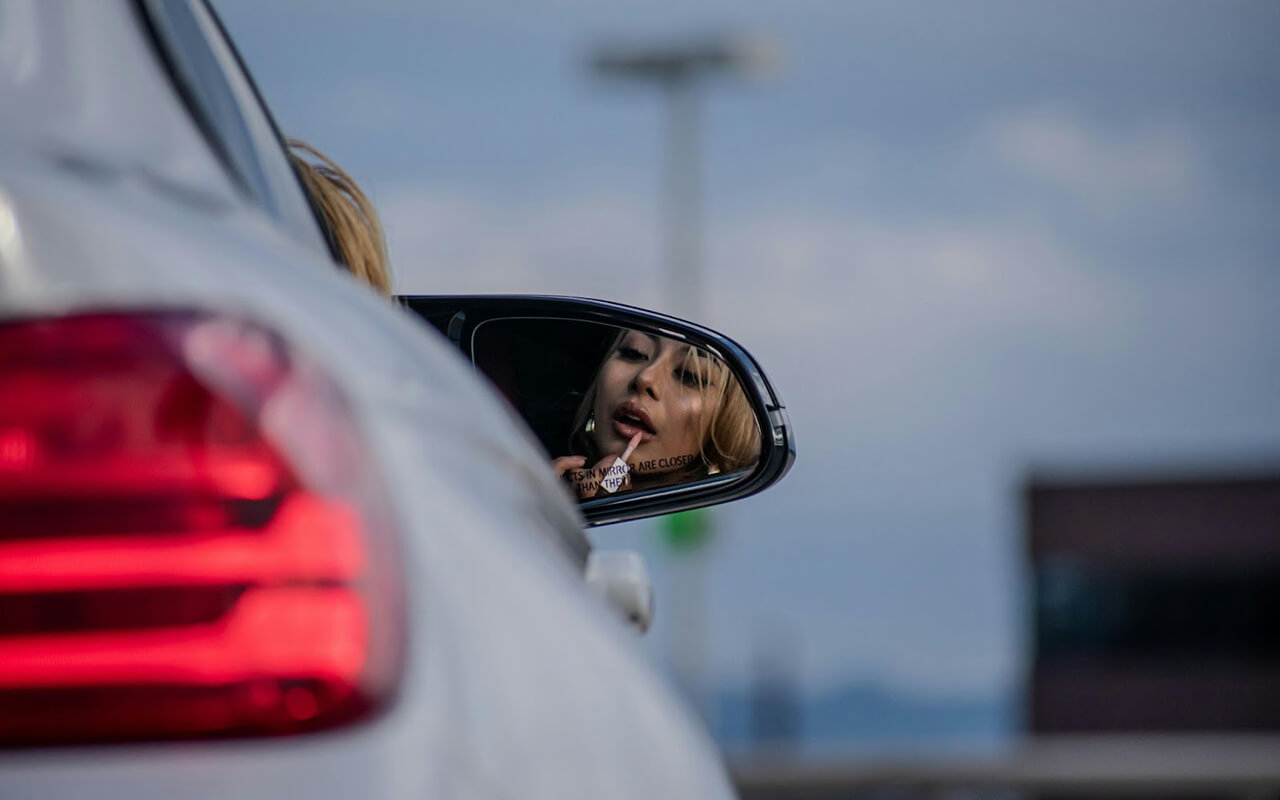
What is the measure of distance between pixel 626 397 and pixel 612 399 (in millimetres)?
17

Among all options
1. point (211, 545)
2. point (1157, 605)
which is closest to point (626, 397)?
point (211, 545)

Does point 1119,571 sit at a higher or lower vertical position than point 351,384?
lower

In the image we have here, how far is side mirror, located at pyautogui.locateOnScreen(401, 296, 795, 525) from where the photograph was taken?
2023mm

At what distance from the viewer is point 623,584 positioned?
1474mm

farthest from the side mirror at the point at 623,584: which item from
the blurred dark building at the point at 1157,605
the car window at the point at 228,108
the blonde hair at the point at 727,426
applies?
the blurred dark building at the point at 1157,605

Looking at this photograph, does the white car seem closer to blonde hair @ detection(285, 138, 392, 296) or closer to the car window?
the car window

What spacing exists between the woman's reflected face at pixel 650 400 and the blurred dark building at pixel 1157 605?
44.2 m

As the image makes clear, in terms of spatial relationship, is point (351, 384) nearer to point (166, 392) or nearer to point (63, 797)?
point (166, 392)

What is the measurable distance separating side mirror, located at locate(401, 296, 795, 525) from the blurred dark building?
145ft

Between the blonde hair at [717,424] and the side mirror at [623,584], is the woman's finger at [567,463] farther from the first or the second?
the side mirror at [623,584]

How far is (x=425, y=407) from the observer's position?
984mm

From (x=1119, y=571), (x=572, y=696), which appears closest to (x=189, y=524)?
(x=572, y=696)

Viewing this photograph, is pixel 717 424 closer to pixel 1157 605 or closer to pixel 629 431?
pixel 629 431

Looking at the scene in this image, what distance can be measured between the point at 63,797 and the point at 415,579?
0.65 feet
